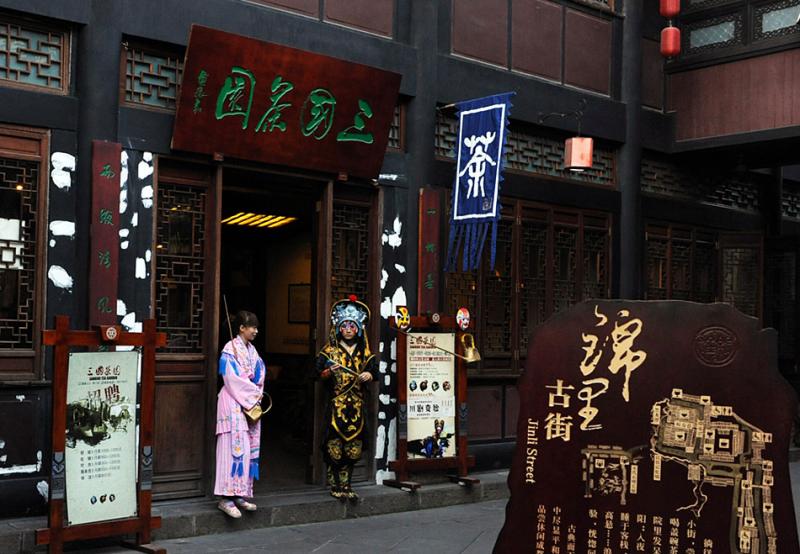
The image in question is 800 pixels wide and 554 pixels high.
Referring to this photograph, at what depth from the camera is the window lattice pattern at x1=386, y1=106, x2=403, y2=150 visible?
11.1 m

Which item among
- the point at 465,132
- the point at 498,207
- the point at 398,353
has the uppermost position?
the point at 465,132

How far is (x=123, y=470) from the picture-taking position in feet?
26.6

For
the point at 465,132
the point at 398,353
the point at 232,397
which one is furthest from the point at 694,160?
the point at 232,397

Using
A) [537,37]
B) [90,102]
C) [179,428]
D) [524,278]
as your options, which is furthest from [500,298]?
[90,102]

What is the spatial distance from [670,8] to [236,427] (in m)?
7.89

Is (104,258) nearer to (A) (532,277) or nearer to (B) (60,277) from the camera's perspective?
(B) (60,277)

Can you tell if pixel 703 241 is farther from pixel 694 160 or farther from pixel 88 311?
pixel 88 311

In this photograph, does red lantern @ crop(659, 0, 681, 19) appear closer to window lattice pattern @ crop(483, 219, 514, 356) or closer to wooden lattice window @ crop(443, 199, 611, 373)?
wooden lattice window @ crop(443, 199, 611, 373)

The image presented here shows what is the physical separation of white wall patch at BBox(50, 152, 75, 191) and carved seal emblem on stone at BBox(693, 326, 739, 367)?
18.2ft

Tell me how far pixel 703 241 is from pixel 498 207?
19.0 ft

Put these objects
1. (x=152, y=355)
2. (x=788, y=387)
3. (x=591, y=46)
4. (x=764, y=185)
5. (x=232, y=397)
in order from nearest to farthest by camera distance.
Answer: (x=788, y=387) → (x=152, y=355) → (x=232, y=397) → (x=591, y=46) → (x=764, y=185)

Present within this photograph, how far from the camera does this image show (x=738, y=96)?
13430 mm

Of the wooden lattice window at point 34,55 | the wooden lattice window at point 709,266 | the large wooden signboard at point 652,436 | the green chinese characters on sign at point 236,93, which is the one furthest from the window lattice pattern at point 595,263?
the large wooden signboard at point 652,436

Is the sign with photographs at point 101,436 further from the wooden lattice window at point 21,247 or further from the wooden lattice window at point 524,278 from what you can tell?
the wooden lattice window at point 524,278
